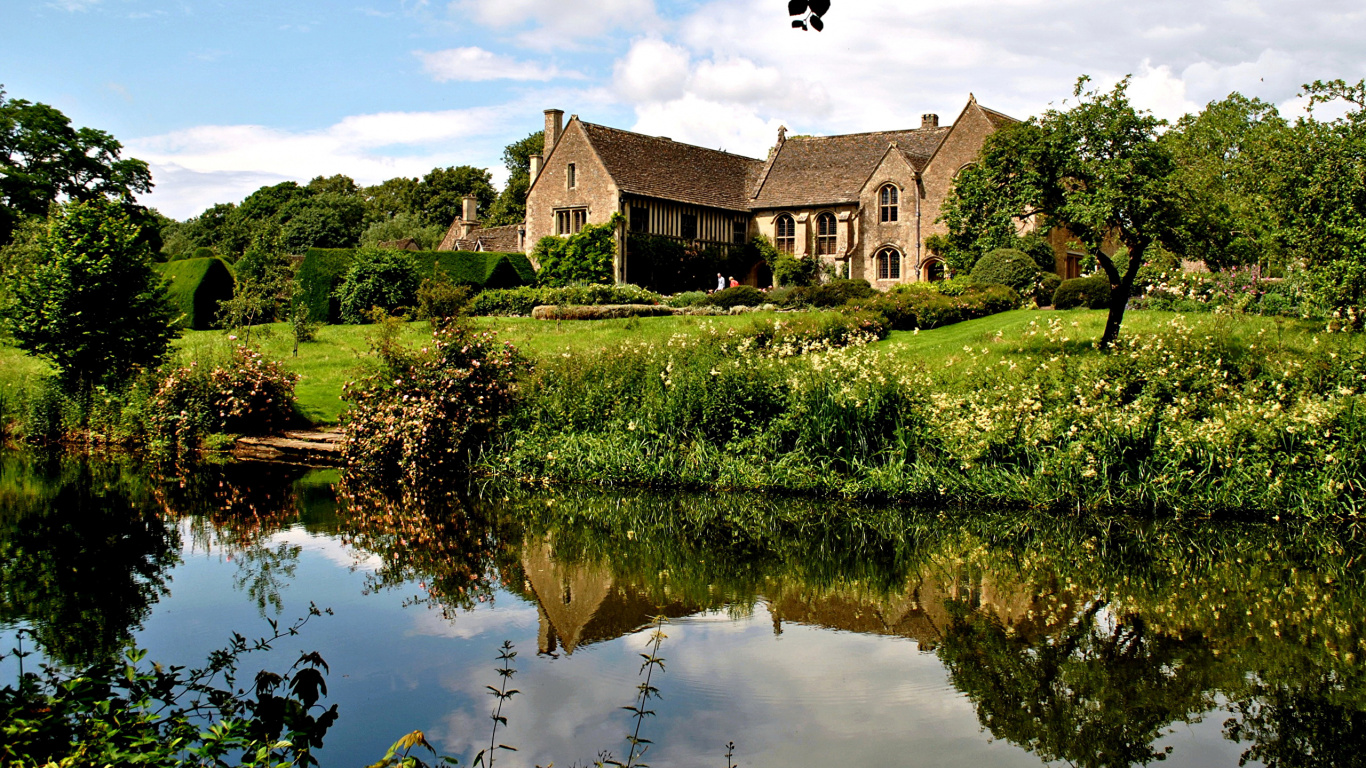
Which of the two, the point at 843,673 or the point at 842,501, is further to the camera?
the point at 842,501

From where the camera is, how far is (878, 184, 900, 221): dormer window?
37375mm

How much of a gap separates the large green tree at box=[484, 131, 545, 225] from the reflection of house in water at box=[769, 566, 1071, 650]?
52133 millimetres

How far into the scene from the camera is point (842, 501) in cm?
1148

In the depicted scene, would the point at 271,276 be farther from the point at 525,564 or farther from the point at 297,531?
the point at 525,564

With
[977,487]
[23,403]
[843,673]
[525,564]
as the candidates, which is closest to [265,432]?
[23,403]

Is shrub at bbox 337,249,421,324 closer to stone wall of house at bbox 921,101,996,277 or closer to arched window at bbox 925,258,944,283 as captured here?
stone wall of house at bbox 921,101,996,277

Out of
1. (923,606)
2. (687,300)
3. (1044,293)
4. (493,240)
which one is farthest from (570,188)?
(923,606)

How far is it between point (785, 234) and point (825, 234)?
1827mm

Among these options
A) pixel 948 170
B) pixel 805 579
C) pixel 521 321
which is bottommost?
pixel 805 579

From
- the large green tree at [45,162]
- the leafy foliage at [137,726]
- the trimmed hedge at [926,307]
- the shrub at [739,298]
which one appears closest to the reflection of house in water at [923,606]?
the leafy foliage at [137,726]

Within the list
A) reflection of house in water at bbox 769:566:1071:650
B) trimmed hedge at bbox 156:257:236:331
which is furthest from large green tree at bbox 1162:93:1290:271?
trimmed hedge at bbox 156:257:236:331

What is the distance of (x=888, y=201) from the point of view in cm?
3753

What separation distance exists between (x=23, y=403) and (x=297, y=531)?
9774 mm

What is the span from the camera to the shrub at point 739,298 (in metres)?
25.5
